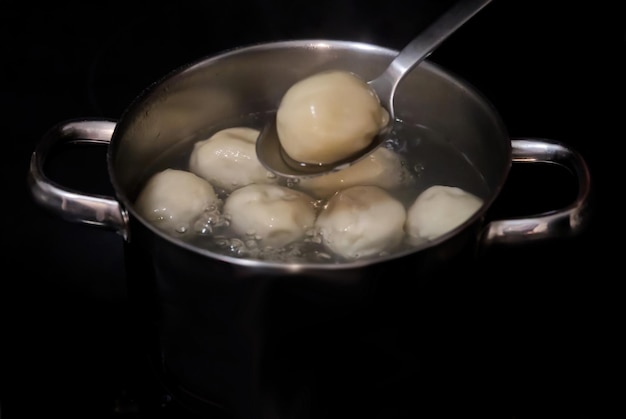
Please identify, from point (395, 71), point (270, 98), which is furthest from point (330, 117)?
point (270, 98)

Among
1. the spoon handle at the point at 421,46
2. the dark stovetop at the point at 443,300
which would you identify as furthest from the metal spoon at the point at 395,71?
the dark stovetop at the point at 443,300

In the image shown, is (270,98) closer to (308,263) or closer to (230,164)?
(230,164)

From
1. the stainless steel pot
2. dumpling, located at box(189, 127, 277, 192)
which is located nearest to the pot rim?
the stainless steel pot

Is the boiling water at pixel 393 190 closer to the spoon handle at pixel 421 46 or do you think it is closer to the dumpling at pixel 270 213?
the dumpling at pixel 270 213

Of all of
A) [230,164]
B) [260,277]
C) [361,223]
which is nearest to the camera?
[260,277]

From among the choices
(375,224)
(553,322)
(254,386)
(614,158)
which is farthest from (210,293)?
(614,158)

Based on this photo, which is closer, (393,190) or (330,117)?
(330,117)

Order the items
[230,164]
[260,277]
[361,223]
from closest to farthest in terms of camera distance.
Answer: [260,277]
[361,223]
[230,164]
